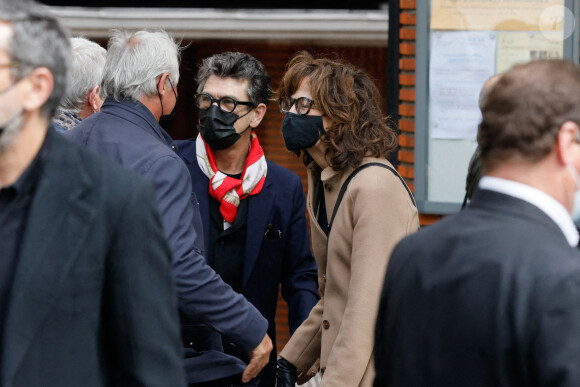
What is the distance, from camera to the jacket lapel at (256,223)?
4.12 m

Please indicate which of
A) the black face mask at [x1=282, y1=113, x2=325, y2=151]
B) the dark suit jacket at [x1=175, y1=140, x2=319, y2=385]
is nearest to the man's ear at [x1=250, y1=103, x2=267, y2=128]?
the dark suit jacket at [x1=175, y1=140, x2=319, y2=385]

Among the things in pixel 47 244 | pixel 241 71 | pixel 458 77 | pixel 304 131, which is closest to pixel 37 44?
pixel 47 244

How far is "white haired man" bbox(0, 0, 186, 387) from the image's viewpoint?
6.37 feet

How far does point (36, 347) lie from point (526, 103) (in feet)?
3.61

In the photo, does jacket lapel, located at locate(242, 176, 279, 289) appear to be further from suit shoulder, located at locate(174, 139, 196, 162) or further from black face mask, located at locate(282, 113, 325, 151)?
black face mask, located at locate(282, 113, 325, 151)

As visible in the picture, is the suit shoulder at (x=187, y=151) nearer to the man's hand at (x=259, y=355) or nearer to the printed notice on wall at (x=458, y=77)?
the man's hand at (x=259, y=355)

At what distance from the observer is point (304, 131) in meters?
3.71

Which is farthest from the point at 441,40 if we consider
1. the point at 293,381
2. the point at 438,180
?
the point at 293,381

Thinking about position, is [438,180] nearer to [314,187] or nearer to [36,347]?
[314,187]

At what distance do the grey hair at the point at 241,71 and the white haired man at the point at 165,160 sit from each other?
613mm

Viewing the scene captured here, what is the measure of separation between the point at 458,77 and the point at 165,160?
107 inches

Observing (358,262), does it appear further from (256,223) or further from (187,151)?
(187,151)

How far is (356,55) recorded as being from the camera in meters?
7.53

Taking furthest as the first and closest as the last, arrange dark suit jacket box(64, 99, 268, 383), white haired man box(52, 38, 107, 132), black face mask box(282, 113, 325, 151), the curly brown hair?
white haired man box(52, 38, 107, 132), black face mask box(282, 113, 325, 151), the curly brown hair, dark suit jacket box(64, 99, 268, 383)
